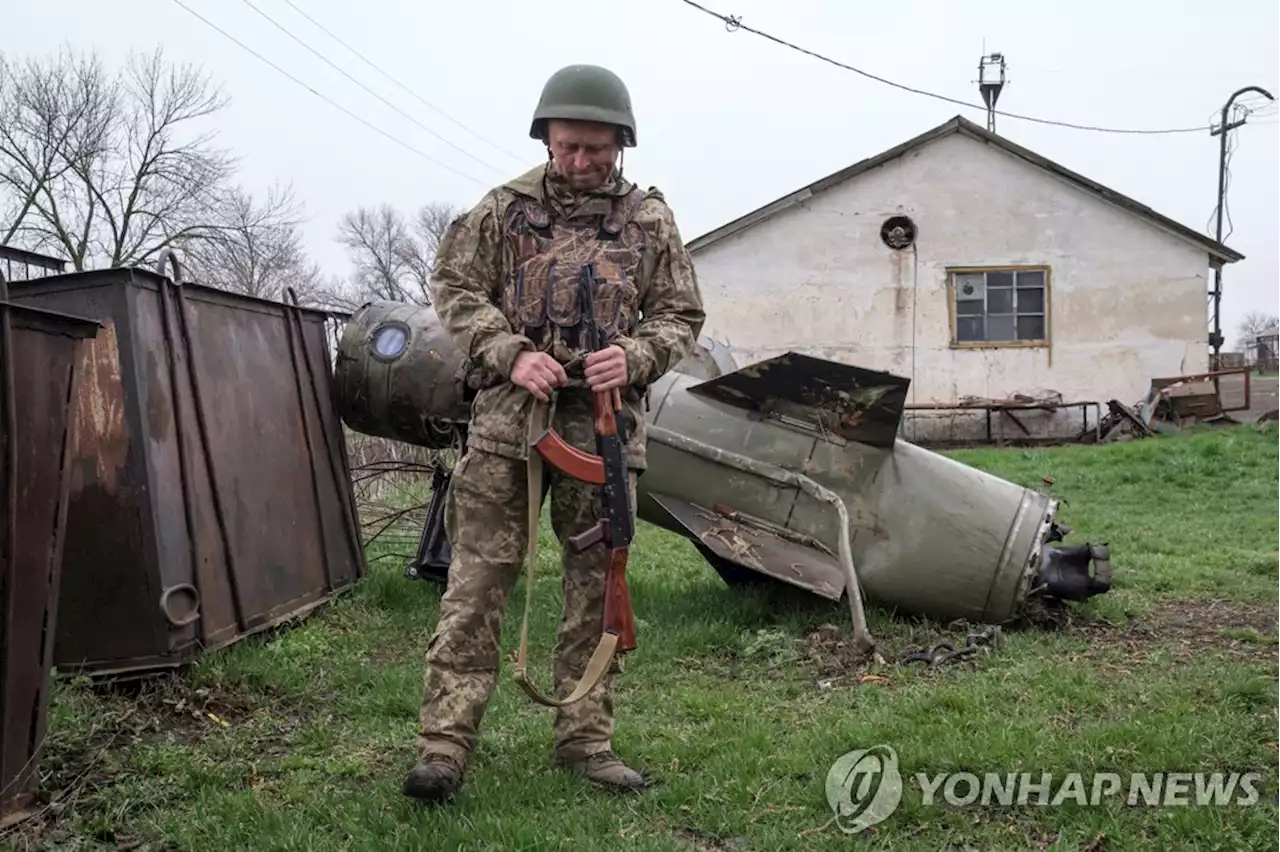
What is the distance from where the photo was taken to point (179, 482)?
14.3ft

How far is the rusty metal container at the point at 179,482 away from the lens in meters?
4.11

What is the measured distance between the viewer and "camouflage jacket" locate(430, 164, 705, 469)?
3.35m

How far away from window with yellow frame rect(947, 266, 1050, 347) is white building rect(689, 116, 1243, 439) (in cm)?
2

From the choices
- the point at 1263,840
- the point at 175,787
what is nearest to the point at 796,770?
the point at 1263,840

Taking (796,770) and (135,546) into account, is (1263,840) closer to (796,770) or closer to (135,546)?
(796,770)

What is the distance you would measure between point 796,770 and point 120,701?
2.51 meters

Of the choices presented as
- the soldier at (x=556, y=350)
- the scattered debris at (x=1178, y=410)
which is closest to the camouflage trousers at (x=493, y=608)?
the soldier at (x=556, y=350)

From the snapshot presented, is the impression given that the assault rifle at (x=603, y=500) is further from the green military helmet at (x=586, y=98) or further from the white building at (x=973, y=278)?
the white building at (x=973, y=278)

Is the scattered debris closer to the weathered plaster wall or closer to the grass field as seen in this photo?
the weathered plaster wall

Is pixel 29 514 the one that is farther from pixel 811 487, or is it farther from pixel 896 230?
pixel 896 230

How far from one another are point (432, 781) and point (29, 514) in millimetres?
1370

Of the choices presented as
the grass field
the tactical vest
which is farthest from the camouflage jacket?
the grass field

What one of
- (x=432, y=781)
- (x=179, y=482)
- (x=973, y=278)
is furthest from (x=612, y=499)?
(x=973, y=278)

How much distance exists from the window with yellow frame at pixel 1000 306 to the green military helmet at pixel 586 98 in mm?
15351
